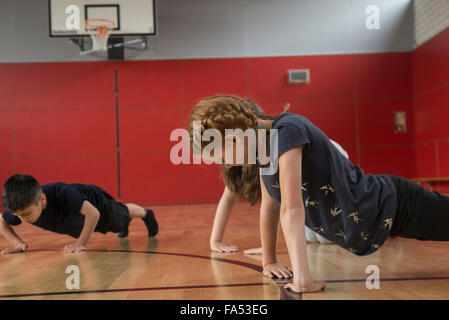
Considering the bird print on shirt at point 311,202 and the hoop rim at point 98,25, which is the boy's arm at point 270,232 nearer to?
the bird print on shirt at point 311,202

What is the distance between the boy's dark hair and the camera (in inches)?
77.7

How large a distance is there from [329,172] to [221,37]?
18.4ft

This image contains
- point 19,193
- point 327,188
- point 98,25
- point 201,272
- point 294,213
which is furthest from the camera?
point 98,25

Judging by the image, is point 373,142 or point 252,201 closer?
point 252,201

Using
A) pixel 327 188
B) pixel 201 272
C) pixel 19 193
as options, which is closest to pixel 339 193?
pixel 327 188

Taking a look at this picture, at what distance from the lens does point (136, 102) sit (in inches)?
252

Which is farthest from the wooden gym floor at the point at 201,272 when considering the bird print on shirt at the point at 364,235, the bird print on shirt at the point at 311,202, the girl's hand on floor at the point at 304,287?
the bird print on shirt at the point at 311,202

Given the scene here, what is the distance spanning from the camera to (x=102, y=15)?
5559 mm

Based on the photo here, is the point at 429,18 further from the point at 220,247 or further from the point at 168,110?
the point at 220,247

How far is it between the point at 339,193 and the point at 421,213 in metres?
0.25

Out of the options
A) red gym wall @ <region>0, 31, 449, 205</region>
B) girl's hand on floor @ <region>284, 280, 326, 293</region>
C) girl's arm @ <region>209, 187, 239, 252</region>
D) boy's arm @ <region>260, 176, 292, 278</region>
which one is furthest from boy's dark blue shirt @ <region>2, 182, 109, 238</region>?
red gym wall @ <region>0, 31, 449, 205</region>

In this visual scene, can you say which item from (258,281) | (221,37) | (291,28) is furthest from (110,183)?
(258,281)

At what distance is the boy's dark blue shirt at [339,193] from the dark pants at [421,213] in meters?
0.03
